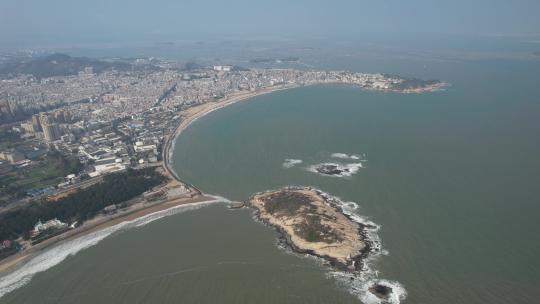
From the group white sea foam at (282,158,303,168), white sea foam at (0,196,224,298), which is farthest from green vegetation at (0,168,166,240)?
white sea foam at (282,158,303,168)

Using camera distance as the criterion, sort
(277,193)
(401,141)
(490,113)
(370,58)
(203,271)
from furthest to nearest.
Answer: (370,58) → (490,113) → (401,141) → (277,193) → (203,271)

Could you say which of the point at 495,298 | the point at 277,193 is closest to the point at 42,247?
the point at 277,193

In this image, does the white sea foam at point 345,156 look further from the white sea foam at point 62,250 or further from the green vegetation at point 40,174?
the green vegetation at point 40,174

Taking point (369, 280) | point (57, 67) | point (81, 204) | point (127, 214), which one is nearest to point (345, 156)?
point (369, 280)

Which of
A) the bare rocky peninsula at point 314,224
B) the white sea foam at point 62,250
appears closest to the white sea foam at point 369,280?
the bare rocky peninsula at point 314,224

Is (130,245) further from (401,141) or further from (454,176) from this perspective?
(401,141)

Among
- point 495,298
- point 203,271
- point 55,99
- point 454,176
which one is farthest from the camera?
point 55,99

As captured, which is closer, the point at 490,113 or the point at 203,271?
the point at 203,271

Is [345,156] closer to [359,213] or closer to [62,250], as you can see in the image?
[359,213]

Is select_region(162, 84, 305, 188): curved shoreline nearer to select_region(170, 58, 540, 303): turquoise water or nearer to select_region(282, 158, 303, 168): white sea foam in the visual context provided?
select_region(170, 58, 540, 303): turquoise water
